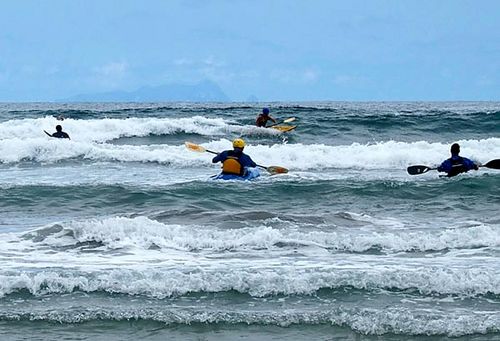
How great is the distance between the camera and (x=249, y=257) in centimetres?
928

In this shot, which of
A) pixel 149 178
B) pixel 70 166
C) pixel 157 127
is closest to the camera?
pixel 149 178

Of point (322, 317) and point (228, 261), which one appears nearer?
point (322, 317)

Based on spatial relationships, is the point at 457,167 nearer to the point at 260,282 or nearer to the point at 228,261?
the point at 228,261

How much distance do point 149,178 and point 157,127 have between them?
12.5m

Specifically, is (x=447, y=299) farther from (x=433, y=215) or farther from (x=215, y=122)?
(x=215, y=122)

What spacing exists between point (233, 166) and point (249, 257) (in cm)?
720

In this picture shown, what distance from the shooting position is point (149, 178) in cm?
1867

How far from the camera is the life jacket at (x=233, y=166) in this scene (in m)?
16.4

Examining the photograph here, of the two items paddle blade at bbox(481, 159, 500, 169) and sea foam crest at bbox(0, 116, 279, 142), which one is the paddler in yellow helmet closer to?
paddle blade at bbox(481, 159, 500, 169)

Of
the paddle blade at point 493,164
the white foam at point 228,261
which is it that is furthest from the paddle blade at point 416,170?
the white foam at point 228,261

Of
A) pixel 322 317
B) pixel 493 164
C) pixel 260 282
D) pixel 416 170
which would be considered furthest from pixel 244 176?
pixel 322 317

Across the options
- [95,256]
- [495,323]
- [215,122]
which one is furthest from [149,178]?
[215,122]

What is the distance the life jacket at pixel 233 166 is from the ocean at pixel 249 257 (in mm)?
353

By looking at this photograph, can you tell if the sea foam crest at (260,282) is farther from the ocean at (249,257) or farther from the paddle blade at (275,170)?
the paddle blade at (275,170)
